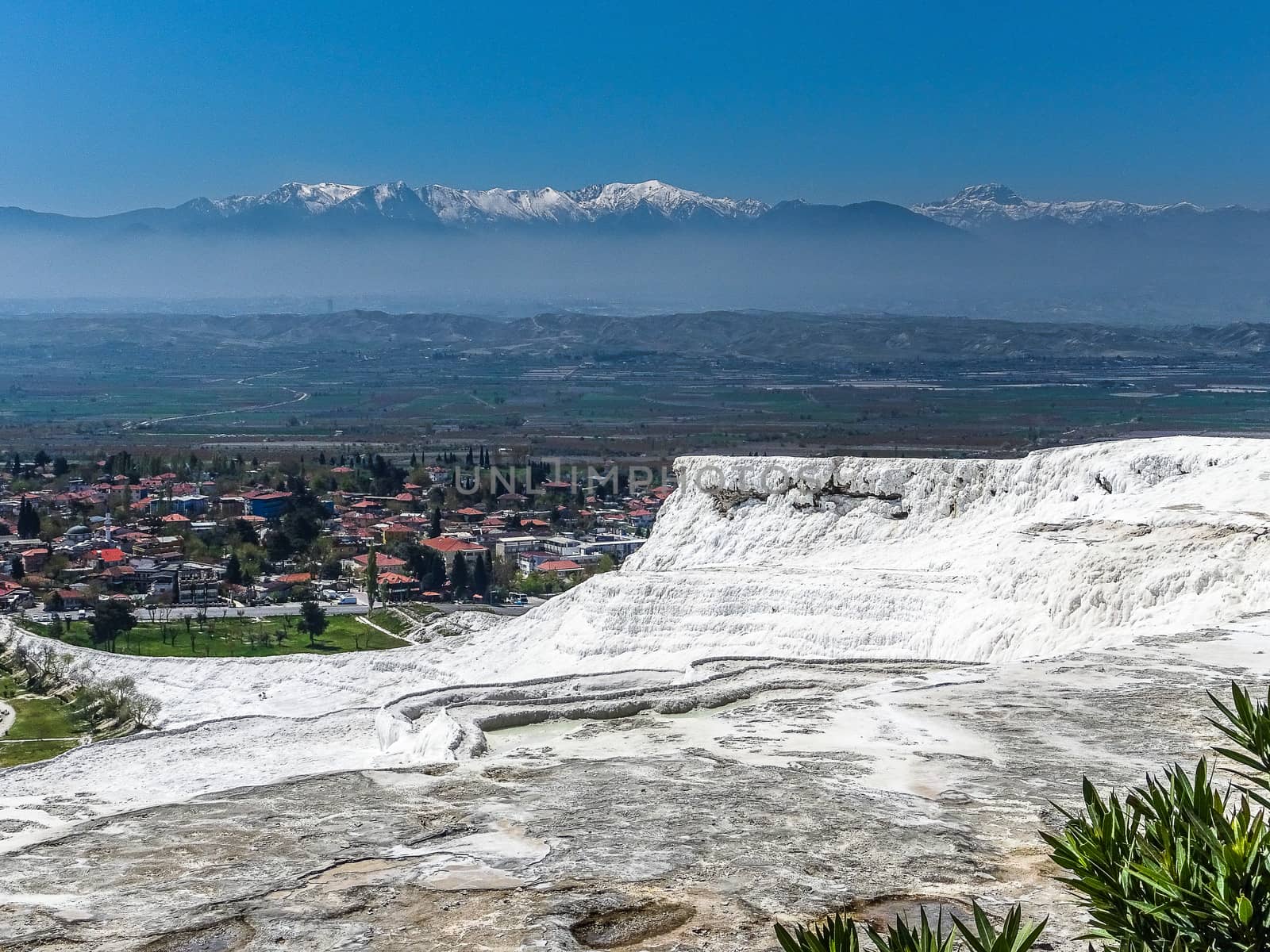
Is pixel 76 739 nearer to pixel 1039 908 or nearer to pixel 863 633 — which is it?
pixel 863 633

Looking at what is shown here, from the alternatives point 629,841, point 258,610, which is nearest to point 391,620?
point 258,610

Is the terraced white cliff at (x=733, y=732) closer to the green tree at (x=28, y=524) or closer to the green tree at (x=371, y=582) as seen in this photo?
the green tree at (x=371, y=582)

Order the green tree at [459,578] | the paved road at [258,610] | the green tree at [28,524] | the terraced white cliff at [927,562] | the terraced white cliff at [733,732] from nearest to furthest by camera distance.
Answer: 1. the terraced white cliff at [733,732]
2. the terraced white cliff at [927,562]
3. the paved road at [258,610]
4. the green tree at [459,578]
5. the green tree at [28,524]

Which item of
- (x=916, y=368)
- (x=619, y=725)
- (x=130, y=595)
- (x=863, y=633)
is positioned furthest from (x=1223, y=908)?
(x=916, y=368)

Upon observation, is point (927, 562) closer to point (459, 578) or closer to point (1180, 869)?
point (1180, 869)

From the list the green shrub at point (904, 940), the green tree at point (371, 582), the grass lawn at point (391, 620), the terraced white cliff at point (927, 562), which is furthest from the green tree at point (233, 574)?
the green shrub at point (904, 940)

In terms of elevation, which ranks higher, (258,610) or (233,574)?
(233,574)

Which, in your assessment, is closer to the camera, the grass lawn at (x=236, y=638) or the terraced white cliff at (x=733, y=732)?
the terraced white cliff at (x=733, y=732)
